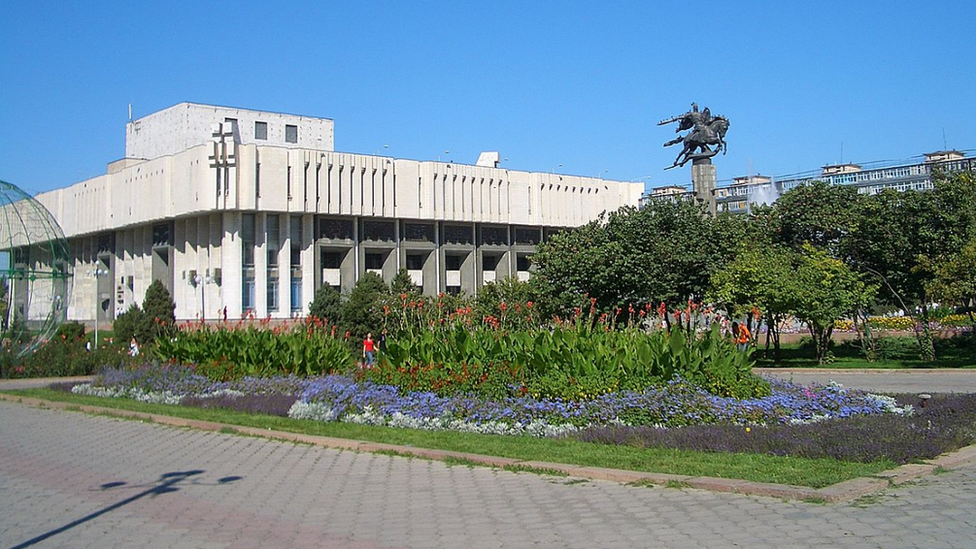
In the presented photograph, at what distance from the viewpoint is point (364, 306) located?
45.4m

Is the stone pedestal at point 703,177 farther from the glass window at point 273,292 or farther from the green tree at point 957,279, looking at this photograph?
the glass window at point 273,292

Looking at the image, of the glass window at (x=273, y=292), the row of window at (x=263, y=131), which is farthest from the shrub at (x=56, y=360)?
the row of window at (x=263, y=131)

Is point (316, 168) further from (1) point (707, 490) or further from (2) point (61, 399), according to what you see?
(1) point (707, 490)

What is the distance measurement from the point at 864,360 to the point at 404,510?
27.3 meters

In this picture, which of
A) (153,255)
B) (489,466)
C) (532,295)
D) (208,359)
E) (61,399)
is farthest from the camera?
(153,255)

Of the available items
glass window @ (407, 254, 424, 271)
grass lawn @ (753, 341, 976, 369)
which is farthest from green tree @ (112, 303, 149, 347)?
grass lawn @ (753, 341, 976, 369)

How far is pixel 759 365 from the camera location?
3169 cm

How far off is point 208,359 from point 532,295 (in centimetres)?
1743

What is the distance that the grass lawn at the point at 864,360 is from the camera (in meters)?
28.4

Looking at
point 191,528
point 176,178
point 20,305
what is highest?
point 176,178

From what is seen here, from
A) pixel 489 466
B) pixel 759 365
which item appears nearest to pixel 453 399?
pixel 489 466

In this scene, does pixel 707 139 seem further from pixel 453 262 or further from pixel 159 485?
pixel 159 485

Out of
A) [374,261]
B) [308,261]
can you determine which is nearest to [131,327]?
[308,261]

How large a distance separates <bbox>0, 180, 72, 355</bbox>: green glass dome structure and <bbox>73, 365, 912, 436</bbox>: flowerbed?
12.5m
